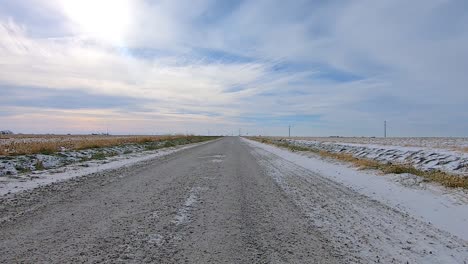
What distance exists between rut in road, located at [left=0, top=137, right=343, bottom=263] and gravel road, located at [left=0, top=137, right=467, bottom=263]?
0.05 ft

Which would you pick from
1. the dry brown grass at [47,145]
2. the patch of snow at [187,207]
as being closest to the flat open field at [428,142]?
the patch of snow at [187,207]

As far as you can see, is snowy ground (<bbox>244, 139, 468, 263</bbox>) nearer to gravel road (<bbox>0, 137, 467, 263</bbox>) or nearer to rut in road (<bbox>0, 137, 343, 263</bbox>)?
gravel road (<bbox>0, 137, 467, 263</bbox>)

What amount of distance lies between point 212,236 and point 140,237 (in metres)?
1.12

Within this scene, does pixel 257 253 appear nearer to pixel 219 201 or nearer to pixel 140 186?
pixel 219 201

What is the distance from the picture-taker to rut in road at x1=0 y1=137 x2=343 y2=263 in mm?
4445

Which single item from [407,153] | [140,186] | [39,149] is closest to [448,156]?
[407,153]

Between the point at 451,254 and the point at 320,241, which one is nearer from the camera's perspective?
the point at 451,254

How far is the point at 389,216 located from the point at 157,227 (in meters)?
4.80

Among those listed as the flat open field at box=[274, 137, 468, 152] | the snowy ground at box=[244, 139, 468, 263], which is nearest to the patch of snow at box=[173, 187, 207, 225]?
the snowy ground at box=[244, 139, 468, 263]

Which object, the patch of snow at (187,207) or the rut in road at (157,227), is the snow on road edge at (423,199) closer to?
the rut in road at (157,227)

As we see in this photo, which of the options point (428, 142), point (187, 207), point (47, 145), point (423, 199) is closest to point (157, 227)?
point (187, 207)

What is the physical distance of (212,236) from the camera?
5.33 meters

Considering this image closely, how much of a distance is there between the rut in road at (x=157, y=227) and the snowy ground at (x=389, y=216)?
1.57 feet

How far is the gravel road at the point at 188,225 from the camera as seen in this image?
176 inches
